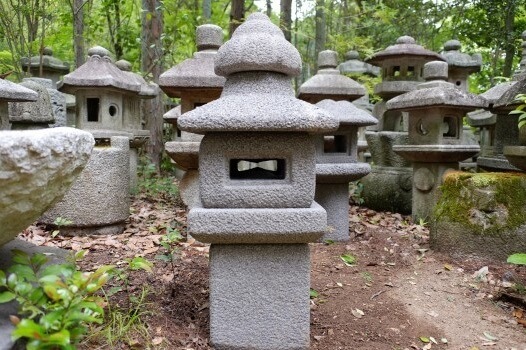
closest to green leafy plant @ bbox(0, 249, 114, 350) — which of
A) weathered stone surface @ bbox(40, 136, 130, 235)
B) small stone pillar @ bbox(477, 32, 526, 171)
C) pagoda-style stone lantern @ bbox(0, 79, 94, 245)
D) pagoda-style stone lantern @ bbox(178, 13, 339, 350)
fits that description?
pagoda-style stone lantern @ bbox(0, 79, 94, 245)

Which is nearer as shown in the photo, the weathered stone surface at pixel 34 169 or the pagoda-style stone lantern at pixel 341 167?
the weathered stone surface at pixel 34 169

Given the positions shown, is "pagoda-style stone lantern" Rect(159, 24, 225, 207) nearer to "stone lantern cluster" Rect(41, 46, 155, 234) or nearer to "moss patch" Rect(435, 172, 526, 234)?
"stone lantern cluster" Rect(41, 46, 155, 234)

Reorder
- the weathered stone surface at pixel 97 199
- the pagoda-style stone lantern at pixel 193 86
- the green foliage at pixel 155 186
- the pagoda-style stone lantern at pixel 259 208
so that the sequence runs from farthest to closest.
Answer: the green foliage at pixel 155 186
the pagoda-style stone lantern at pixel 193 86
the weathered stone surface at pixel 97 199
the pagoda-style stone lantern at pixel 259 208

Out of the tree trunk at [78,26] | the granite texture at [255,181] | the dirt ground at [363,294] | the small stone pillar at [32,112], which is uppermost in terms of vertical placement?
the tree trunk at [78,26]

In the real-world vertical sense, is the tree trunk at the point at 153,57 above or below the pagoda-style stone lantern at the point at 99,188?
above

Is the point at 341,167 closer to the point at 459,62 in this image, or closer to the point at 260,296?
the point at 260,296

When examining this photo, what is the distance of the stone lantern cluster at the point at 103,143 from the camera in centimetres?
547

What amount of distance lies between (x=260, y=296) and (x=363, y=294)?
1513mm

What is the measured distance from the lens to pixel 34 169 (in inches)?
79.1

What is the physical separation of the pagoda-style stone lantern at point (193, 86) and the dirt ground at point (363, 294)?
0.75m

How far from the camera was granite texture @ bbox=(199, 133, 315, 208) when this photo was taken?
10.2ft

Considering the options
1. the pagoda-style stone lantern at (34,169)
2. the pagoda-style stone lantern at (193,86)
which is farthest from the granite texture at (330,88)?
the pagoda-style stone lantern at (34,169)

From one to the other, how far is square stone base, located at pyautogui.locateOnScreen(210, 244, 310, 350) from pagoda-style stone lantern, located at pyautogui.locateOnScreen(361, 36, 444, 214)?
17.7 ft

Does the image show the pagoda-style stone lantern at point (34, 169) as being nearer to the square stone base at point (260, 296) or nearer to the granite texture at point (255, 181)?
the granite texture at point (255, 181)
